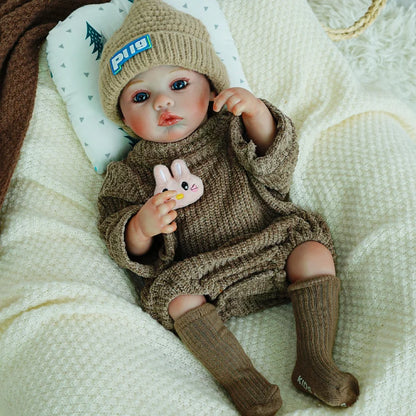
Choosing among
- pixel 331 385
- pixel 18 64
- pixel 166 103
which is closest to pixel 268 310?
pixel 331 385

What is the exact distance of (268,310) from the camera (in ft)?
3.75

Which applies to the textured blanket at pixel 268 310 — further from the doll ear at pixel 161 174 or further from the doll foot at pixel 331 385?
the doll ear at pixel 161 174

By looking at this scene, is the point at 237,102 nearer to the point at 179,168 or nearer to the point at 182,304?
the point at 179,168

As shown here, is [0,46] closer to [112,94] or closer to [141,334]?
[112,94]

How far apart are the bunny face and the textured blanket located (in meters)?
0.22

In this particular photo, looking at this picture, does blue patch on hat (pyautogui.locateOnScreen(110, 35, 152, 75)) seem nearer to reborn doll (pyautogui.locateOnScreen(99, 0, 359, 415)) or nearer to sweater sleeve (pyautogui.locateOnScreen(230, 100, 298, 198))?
reborn doll (pyautogui.locateOnScreen(99, 0, 359, 415))

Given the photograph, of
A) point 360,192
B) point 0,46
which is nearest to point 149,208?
point 360,192

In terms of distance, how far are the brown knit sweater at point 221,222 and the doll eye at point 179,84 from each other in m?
0.11

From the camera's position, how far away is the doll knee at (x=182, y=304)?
1043mm

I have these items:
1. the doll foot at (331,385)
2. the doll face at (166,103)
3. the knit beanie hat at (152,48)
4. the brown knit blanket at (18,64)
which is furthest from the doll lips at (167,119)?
the doll foot at (331,385)

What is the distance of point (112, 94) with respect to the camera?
1125mm

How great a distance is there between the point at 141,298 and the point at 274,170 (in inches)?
15.5

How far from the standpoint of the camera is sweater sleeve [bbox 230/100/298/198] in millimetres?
1068

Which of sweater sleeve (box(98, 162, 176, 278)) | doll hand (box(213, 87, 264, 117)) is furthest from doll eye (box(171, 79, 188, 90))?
sweater sleeve (box(98, 162, 176, 278))
